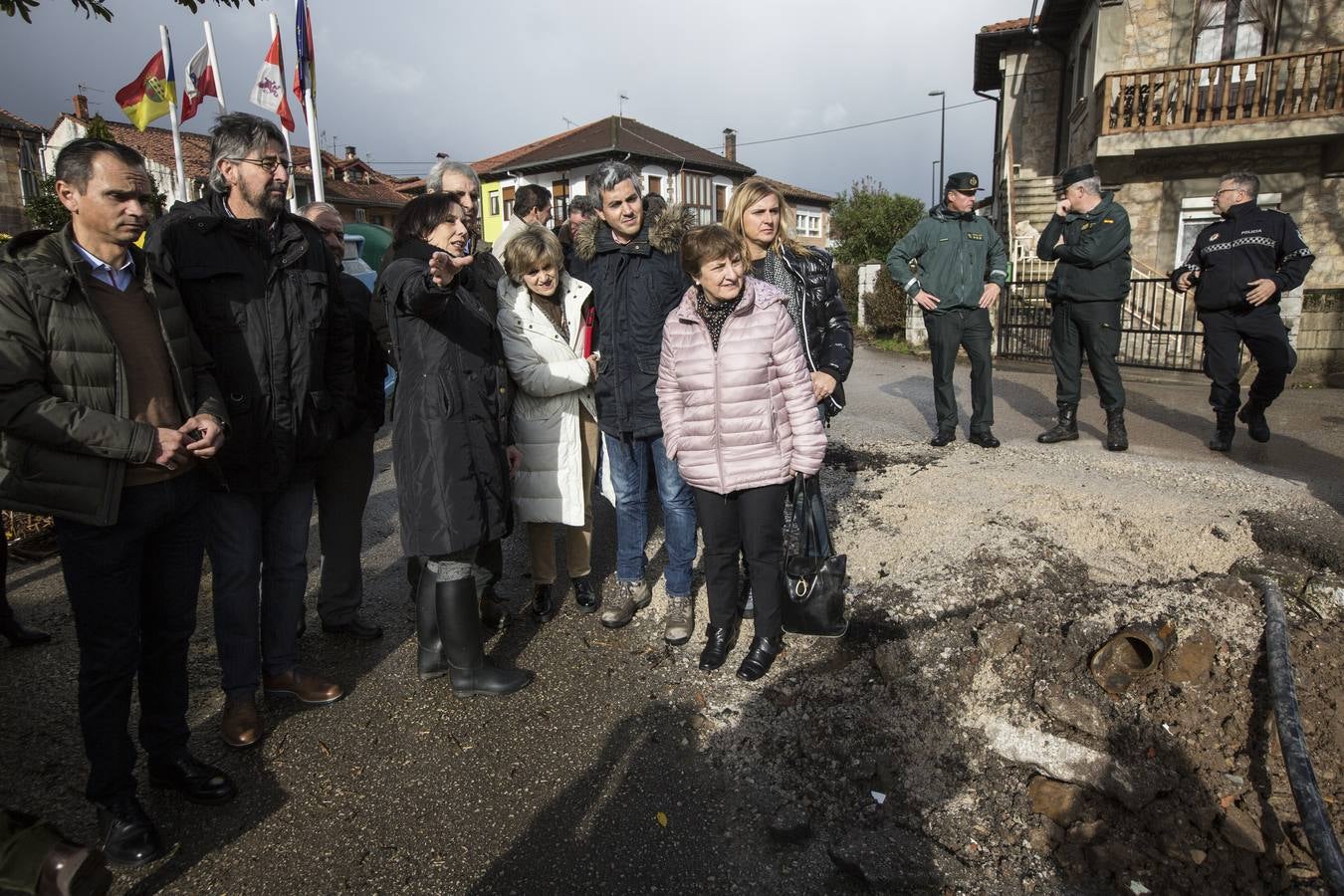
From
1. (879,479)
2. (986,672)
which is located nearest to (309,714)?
(986,672)

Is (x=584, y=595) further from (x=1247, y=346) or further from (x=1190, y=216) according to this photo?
(x=1190, y=216)

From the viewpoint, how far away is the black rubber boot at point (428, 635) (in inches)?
135

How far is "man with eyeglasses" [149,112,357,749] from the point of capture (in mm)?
2908

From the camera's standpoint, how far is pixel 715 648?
3.62 meters

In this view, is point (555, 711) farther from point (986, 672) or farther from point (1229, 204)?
point (1229, 204)

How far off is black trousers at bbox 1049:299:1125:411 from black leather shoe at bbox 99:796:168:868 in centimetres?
647

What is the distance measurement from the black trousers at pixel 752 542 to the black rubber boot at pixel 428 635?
3.96 ft

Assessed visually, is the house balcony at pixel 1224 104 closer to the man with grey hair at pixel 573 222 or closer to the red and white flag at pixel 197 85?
the man with grey hair at pixel 573 222

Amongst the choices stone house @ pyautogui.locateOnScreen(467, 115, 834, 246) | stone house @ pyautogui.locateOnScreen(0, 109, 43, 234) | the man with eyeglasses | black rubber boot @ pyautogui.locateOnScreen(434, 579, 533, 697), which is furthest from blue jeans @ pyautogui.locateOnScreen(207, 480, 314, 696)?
stone house @ pyautogui.locateOnScreen(0, 109, 43, 234)

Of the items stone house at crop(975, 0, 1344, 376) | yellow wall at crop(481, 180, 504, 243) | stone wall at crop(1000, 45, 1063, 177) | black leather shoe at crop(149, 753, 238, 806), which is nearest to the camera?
black leather shoe at crop(149, 753, 238, 806)

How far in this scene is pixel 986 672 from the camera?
3336 mm

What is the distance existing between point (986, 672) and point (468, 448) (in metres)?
2.33

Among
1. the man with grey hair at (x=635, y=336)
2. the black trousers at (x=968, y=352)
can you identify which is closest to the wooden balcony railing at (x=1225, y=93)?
→ the black trousers at (x=968, y=352)

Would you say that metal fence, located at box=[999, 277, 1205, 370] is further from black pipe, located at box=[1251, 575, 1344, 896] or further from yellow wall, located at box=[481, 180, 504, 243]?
yellow wall, located at box=[481, 180, 504, 243]
